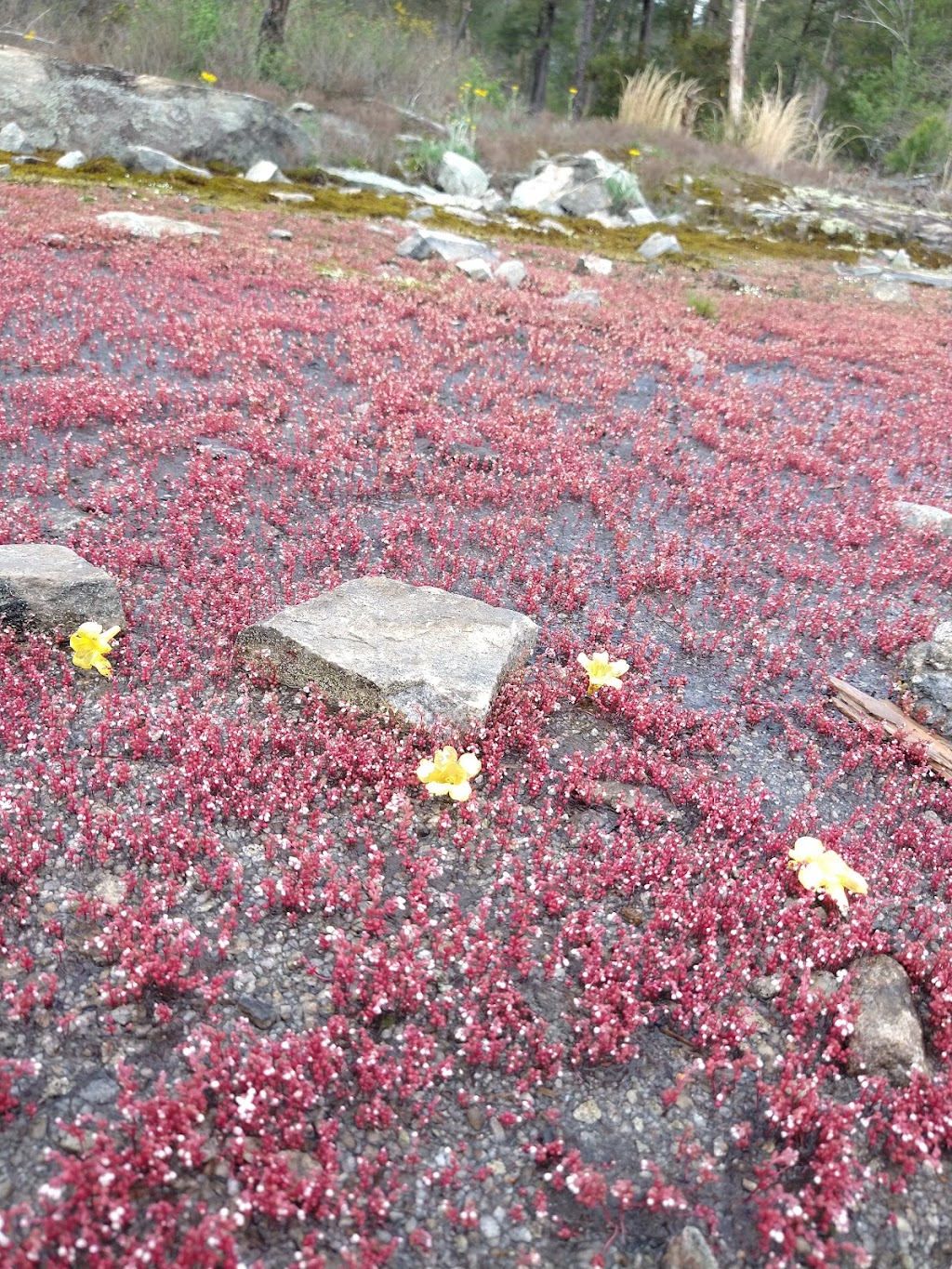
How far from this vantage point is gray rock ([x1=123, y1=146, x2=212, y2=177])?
73.2 feet

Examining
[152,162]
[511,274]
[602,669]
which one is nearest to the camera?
[602,669]

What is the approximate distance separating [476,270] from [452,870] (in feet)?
47.7

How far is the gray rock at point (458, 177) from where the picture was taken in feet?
88.7

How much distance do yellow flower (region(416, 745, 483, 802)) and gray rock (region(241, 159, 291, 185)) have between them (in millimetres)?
23411

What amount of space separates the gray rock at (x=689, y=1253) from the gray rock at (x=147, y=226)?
1667 centimetres

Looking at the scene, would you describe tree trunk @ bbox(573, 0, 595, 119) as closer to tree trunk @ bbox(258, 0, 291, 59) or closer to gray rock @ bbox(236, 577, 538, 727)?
tree trunk @ bbox(258, 0, 291, 59)

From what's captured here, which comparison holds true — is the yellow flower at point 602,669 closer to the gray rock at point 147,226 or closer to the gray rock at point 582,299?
the gray rock at point 582,299

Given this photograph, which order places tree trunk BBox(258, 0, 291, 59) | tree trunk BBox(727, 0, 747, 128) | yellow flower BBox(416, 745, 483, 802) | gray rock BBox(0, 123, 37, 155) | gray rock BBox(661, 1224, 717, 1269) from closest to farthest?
gray rock BBox(661, 1224, 717, 1269) < yellow flower BBox(416, 745, 483, 802) < gray rock BBox(0, 123, 37, 155) < tree trunk BBox(258, 0, 291, 59) < tree trunk BBox(727, 0, 747, 128)

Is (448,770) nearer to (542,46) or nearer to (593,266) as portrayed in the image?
(593,266)

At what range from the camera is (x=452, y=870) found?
4.12m

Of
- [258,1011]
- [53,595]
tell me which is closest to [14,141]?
[53,595]

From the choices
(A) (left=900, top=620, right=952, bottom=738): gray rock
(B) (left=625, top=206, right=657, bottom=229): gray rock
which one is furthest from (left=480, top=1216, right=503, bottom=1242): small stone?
(B) (left=625, top=206, right=657, bottom=229): gray rock

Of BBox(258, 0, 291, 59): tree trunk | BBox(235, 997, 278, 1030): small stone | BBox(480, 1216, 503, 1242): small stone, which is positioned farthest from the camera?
BBox(258, 0, 291, 59): tree trunk

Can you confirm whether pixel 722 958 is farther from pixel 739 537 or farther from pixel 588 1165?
pixel 739 537
